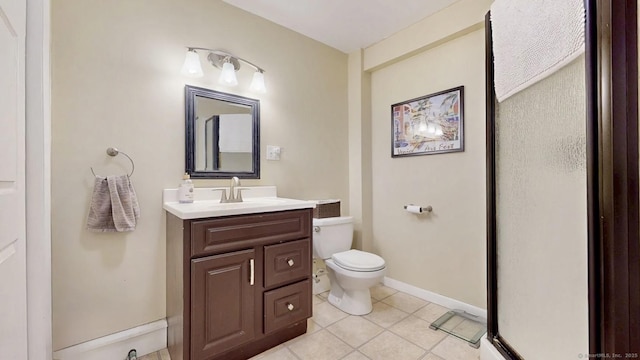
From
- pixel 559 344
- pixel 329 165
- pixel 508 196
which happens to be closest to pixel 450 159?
pixel 508 196

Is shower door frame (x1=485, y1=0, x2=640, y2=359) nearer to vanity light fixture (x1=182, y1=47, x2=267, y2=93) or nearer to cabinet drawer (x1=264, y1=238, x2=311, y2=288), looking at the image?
cabinet drawer (x1=264, y1=238, x2=311, y2=288)

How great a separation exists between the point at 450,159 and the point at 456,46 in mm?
856

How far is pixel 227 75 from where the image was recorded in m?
1.82

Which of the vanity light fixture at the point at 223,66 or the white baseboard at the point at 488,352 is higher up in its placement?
the vanity light fixture at the point at 223,66

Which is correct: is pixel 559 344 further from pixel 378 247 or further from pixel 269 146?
pixel 269 146

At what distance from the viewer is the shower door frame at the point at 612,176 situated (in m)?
0.63

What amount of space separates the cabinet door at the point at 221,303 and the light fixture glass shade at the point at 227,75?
45.9 inches

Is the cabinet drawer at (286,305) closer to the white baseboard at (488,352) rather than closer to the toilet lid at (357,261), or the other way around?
the toilet lid at (357,261)

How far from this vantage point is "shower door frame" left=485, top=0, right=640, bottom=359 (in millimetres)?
626

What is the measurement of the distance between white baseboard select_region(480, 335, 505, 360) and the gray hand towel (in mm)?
1965

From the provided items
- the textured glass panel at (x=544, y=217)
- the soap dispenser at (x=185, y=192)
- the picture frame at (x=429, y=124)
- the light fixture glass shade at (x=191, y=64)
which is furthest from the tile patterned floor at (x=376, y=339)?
the light fixture glass shade at (x=191, y=64)

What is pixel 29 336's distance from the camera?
3.05 ft

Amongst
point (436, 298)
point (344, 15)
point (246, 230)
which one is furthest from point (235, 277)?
point (344, 15)

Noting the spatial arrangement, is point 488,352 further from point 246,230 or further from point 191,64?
point 191,64
